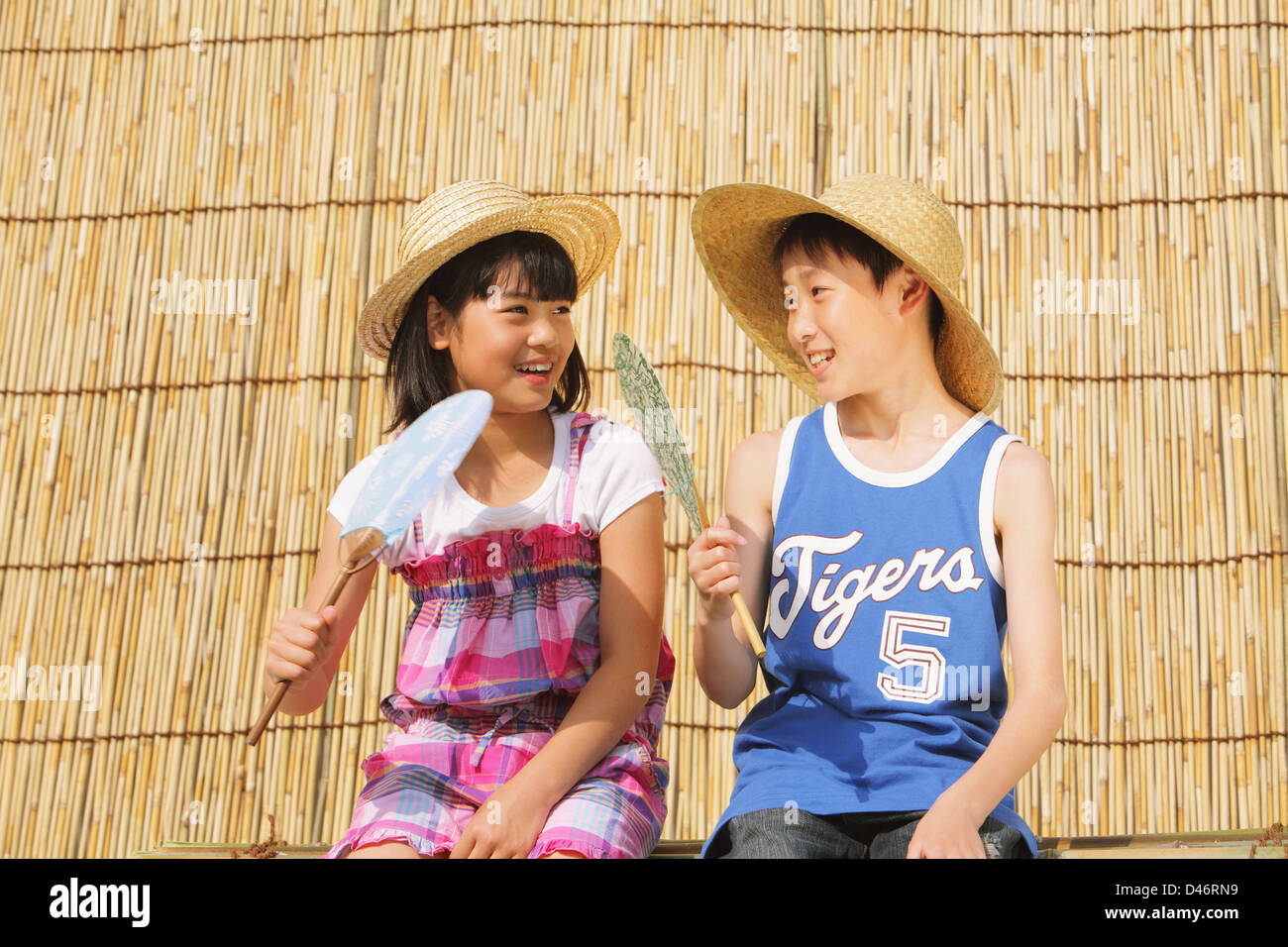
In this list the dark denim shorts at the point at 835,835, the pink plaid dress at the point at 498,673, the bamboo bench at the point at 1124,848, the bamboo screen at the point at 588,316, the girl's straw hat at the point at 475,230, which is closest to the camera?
the dark denim shorts at the point at 835,835

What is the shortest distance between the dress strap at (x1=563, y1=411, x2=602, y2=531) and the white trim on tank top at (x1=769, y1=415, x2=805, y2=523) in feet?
0.91

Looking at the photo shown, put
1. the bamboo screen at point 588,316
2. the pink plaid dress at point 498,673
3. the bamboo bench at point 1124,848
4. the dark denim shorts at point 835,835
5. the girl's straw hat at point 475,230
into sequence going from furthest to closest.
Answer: the bamboo screen at point 588,316 → the girl's straw hat at point 475,230 → the pink plaid dress at point 498,673 → the bamboo bench at point 1124,848 → the dark denim shorts at point 835,835

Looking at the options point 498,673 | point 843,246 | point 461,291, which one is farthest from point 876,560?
point 461,291

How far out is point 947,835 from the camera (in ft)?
4.42

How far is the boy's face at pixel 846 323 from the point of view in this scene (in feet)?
5.49

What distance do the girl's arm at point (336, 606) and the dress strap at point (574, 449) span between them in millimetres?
272

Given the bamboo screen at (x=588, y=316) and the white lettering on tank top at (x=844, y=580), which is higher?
the bamboo screen at (x=588, y=316)

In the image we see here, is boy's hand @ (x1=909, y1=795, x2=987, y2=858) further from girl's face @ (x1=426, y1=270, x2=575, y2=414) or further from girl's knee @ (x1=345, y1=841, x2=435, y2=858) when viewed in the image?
girl's face @ (x1=426, y1=270, x2=575, y2=414)

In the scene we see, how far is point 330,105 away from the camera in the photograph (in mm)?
2824

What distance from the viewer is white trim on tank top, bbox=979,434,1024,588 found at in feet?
5.31

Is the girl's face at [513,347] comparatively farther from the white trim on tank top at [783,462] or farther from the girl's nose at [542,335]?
the white trim on tank top at [783,462]

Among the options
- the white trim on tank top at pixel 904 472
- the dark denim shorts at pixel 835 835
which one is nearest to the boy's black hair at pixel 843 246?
the white trim on tank top at pixel 904 472
